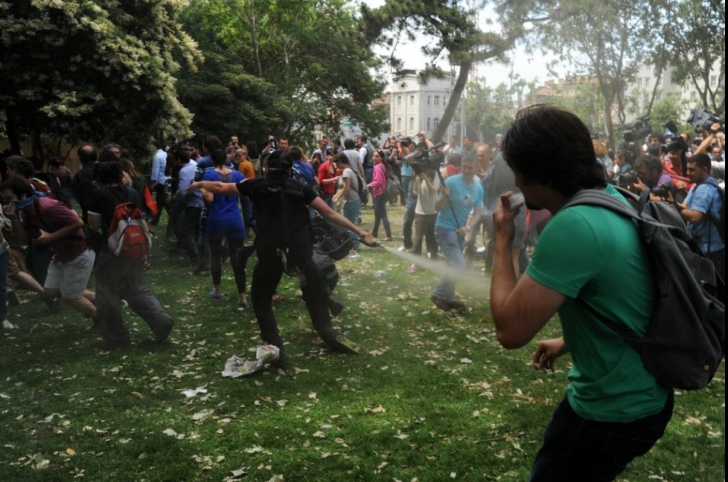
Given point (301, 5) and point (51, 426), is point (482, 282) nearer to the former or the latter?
point (51, 426)

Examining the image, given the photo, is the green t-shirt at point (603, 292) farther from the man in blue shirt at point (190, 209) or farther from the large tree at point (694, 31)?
the large tree at point (694, 31)

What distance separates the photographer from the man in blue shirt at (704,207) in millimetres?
6469

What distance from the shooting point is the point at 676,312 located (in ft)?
6.51

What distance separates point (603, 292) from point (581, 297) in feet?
0.22

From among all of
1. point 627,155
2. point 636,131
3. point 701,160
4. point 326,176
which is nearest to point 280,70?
point 326,176

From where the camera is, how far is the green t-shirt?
1983mm

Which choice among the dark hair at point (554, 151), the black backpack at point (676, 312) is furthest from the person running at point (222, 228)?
the black backpack at point (676, 312)

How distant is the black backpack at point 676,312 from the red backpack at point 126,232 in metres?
5.47

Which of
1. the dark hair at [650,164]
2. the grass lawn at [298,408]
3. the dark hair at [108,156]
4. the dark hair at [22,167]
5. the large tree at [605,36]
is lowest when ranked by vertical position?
the grass lawn at [298,408]

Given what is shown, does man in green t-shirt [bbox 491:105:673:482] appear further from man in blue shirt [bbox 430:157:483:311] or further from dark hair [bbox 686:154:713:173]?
man in blue shirt [bbox 430:157:483:311]

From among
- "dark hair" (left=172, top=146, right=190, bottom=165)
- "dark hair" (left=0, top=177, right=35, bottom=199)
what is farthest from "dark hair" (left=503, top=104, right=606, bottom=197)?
"dark hair" (left=172, top=146, right=190, bottom=165)

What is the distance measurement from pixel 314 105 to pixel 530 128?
105 feet

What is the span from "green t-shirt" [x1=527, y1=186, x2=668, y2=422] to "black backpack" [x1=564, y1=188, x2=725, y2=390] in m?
0.03

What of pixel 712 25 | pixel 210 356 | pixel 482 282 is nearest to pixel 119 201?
pixel 210 356
